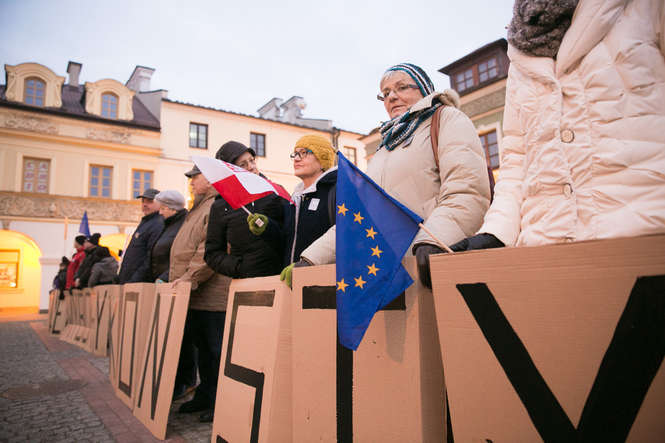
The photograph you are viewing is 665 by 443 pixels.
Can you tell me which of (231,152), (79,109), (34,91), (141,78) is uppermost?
(141,78)

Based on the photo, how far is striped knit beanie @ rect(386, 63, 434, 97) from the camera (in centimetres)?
226

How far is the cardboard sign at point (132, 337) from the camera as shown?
3578 mm

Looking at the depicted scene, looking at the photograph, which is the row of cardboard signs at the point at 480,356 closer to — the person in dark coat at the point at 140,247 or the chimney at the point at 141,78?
the person in dark coat at the point at 140,247

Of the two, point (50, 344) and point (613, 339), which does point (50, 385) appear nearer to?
point (50, 344)

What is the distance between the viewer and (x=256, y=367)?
209 centimetres

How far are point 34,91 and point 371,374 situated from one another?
82.5ft

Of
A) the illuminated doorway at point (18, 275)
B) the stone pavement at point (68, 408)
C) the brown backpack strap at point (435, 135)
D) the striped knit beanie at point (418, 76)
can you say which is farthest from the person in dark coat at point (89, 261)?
the illuminated doorway at point (18, 275)

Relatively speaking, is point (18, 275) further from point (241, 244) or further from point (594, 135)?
point (594, 135)

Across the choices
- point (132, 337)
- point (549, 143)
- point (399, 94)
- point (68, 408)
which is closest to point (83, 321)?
point (68, 408)

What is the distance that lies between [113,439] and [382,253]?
2542 mm

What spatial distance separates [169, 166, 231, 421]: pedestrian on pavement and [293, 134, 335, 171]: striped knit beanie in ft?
3.98

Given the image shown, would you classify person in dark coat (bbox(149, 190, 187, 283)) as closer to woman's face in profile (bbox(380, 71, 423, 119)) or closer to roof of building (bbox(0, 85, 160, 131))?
woman's face in profile (bbox(380, 71, 423, 119))

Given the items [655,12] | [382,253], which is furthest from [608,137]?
[382,253]

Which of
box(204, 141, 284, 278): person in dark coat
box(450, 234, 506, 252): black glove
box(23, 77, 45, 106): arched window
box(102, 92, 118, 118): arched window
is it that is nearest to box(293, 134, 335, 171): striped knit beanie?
box(204, 141, 284, 278): person in dark coat
